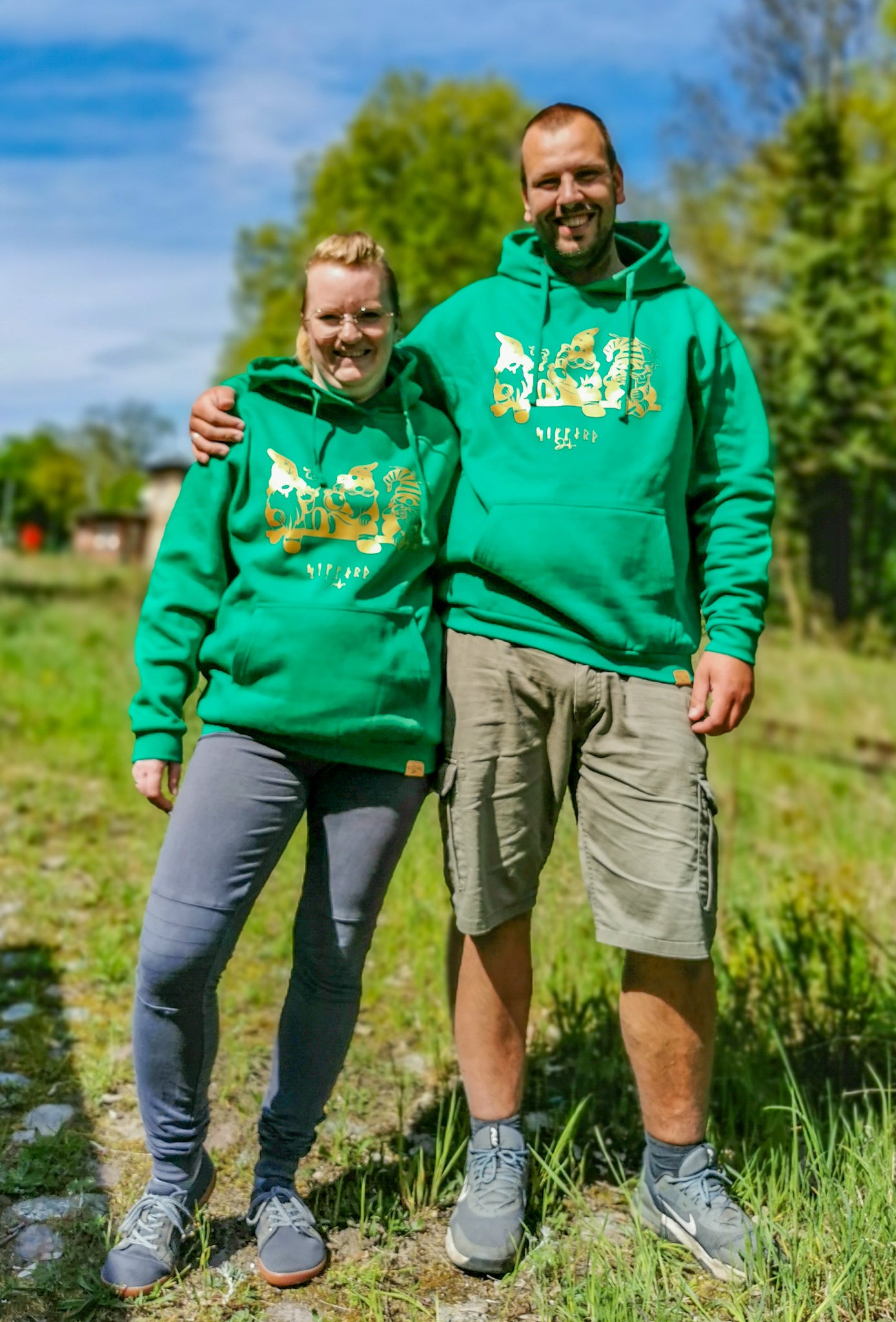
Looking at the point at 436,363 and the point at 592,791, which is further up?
the point at 436,363

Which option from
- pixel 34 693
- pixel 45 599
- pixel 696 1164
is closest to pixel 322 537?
pixel 696 1164

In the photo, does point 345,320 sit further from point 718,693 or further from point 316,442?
point 718,693

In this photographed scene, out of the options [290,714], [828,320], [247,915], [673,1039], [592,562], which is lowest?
[673,1039]

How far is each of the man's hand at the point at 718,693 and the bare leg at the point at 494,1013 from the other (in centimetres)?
57

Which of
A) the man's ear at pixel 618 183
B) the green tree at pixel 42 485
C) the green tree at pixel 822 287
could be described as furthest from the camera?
the green tree at pixel 42 485

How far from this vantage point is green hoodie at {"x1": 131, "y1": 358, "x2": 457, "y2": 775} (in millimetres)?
2340

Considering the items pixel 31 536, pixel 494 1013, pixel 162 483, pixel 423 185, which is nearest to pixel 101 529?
pixel 31 536

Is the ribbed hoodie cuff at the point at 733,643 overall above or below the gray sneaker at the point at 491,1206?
above

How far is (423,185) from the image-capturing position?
83.9 ft

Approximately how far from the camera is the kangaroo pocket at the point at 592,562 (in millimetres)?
2486

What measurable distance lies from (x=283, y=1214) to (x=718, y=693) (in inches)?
53.0

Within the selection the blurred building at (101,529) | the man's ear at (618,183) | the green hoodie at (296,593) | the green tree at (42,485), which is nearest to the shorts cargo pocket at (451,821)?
the green hoodie at (296,593)

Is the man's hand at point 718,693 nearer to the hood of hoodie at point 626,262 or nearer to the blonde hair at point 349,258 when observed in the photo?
the hood of hoodie at point 626,262

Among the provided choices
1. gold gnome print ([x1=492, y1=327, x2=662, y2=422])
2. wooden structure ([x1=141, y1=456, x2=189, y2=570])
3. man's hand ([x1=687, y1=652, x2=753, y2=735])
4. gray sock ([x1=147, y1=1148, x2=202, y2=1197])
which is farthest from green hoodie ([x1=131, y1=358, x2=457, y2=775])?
wooden structure ([x1=141, y1=456, x2=189, y2=570])
